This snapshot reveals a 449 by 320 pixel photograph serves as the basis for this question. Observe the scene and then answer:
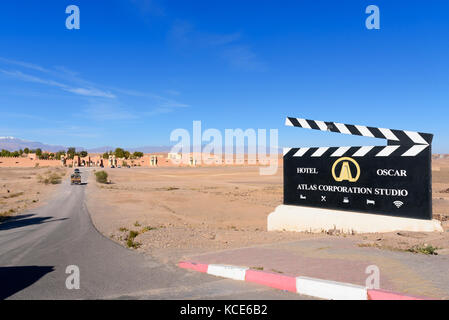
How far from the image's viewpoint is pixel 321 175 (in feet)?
33.4

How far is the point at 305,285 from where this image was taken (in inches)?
189

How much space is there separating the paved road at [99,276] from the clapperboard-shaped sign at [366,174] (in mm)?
5191

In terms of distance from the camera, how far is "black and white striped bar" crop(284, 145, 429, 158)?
830cm

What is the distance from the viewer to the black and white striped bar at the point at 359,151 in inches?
327

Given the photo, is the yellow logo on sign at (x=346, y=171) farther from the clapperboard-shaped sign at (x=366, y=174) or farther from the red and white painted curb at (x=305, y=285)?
the red and white painted curb at (x=305, y=285)

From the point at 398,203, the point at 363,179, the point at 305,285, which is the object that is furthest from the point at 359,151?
the point at 305,285

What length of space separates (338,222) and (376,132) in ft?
9.25

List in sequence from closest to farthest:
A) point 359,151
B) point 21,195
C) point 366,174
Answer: point 366,174, point 359,151, point 21,195

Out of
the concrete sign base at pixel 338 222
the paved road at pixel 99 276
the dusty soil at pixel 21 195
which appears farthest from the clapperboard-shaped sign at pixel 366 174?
the dusty soil at pixel 21 195

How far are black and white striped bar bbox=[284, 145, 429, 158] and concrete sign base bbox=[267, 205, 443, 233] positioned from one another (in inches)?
65.6

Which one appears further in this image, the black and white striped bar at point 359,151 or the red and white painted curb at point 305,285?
the black and white striped bar at point 359,151

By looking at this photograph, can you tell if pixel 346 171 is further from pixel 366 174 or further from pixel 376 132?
pixel 376 132

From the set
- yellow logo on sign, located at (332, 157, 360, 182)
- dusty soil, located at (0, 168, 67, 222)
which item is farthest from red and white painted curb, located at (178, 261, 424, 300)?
dusty soil, located at (0, 168, 67, 222)
